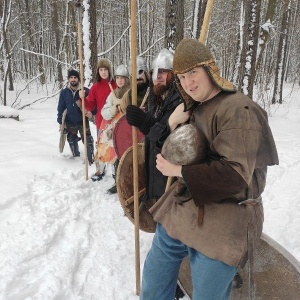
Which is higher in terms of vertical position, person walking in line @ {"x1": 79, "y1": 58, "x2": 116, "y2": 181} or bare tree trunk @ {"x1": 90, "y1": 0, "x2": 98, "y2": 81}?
bare tree trunk @ {"x1": 90, "y1": 0, "x2": 98, "y2": 81}

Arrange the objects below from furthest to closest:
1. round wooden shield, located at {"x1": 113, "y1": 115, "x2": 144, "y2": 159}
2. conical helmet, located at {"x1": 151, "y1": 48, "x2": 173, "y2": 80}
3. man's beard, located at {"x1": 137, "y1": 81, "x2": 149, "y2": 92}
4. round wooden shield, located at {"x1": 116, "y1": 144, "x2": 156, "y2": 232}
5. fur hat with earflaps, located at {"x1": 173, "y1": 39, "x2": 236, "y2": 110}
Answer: man's beard, located at {"x1": 137, "y1": 81, "x2": 149, "y2": 92} < round wooden shield, located at {"x1": 113, "y1": 115, "x2": 144, "y2": 159} < round wooden shield, located at {"x1": 116, "y1": 144, "x2": 156, "y2": 232} < conical helmet, located at {"x1": 151, "y1": 48, "x2": 173, "y2": 80} < fur hat with earflaps, located at {"x1": 173, "y1": 39, "x2": 236, "y2": 110}

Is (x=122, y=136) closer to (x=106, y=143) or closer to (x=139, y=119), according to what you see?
(x=139, y=119)

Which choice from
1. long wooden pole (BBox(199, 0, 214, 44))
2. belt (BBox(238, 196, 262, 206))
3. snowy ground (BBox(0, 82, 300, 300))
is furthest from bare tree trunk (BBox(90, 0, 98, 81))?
belt (BBox(238, 196, 262, 206))

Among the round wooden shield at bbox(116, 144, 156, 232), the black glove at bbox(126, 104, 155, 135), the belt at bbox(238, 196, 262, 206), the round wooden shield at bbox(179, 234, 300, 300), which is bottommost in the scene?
the round wooden shield at bbox(179, 234, 300, 300)

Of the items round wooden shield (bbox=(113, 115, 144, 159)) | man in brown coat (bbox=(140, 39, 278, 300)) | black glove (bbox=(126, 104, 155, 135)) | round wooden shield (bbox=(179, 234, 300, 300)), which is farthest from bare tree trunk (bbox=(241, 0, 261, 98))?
man in brown coat (bbox=(140, 39, 278, 300))

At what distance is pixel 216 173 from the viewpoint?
1.23 metres

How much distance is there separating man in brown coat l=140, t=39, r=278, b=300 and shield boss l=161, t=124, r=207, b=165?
0.05 feet

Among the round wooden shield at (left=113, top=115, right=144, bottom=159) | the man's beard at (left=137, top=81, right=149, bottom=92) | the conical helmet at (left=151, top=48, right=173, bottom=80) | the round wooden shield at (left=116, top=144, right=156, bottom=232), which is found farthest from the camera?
the man's beard at (left=137, top=81, right=149, bottom=92)

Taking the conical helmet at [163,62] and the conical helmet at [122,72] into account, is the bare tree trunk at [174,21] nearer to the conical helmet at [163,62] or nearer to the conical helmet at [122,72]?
the conical helmet at [122,72]

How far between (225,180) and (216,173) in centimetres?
5

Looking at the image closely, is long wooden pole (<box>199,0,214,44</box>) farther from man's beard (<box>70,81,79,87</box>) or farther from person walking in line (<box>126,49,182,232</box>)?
man's beard (<box>70,81,79,87</box>)

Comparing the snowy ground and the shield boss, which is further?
the snowy ground

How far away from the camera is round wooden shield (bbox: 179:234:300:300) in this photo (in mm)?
2109

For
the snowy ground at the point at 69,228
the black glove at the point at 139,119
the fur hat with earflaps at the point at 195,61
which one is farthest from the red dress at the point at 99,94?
the fur hat with earflaps at the point at 195,61
